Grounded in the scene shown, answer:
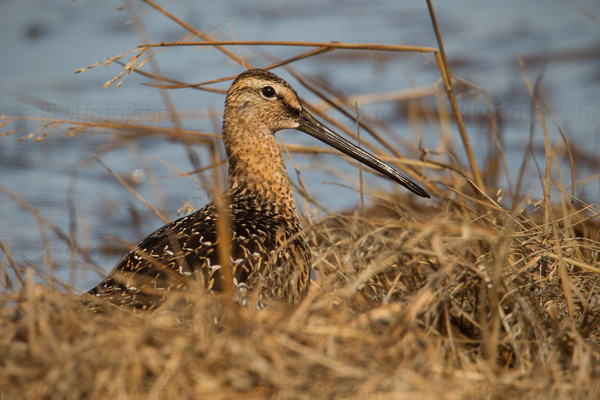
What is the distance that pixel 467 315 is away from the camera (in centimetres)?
255

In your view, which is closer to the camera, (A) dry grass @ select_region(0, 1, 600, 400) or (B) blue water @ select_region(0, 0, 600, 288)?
(A) dry grass @ select_region(0, 1, 600, 400)

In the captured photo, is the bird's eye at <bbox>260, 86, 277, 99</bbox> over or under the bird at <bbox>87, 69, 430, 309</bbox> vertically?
over

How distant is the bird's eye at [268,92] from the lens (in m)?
3.91

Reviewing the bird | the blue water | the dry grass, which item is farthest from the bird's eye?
the dry grass

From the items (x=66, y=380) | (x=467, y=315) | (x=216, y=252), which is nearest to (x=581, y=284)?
(x=467, y=315)

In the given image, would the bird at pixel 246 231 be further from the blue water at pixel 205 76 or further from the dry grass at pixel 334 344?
the blue water at pixel 205 76

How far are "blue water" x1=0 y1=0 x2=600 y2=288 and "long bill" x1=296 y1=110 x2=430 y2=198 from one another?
2.17 ft

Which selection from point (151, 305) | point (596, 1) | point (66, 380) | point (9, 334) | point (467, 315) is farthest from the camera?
point (596, 1)

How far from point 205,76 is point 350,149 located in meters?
3.43

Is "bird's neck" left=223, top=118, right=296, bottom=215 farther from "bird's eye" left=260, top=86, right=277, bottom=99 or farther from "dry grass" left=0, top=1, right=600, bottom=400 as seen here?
"dry grass" left=0, top=1, right=600, bottom=400

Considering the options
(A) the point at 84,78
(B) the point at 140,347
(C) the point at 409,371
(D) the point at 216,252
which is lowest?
(C) the point at 409,371

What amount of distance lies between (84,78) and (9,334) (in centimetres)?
563

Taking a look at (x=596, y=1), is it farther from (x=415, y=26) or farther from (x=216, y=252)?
(x=216, y=252)

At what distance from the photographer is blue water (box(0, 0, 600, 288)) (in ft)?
18.7
